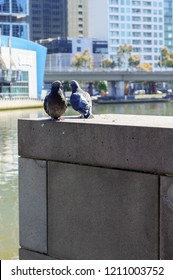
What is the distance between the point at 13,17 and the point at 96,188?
12218 centimetres

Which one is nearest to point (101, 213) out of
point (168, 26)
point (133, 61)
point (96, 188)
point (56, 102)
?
point (96, 188)

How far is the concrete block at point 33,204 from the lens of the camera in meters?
7.02

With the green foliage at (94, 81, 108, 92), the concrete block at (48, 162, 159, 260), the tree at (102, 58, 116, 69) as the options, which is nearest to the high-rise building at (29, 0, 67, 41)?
the tree at (102, 58, 116, 69)

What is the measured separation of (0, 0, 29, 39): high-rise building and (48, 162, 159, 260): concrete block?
118 m

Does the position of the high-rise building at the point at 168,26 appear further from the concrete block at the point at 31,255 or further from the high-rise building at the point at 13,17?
the concrete block at the point at 31,255

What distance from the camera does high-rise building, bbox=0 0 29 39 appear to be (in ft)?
407

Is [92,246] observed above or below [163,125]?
below

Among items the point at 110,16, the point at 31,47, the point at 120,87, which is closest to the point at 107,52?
the point at 110,16

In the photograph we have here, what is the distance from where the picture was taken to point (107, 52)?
163250mm

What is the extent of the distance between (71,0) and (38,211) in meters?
179

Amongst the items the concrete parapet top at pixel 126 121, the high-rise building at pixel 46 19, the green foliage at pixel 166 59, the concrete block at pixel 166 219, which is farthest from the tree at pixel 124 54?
the concrete block at pixel 166 219

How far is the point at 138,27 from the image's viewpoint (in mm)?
168750

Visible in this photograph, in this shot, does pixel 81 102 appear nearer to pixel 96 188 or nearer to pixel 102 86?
pixel 96 188
